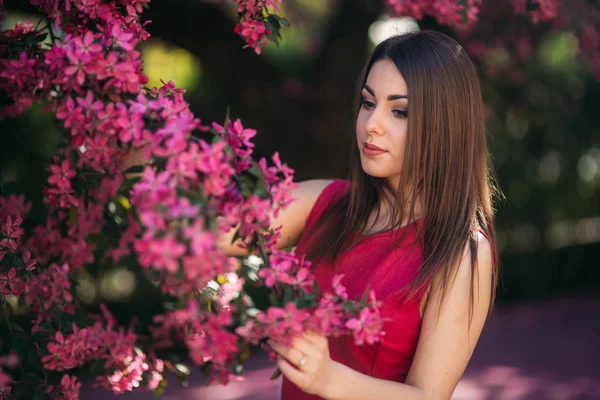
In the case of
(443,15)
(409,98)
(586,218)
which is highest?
(443,15)

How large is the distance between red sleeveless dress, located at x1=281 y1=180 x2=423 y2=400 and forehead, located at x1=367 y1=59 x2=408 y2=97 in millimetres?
367

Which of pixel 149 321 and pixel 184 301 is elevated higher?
pixel 184 301

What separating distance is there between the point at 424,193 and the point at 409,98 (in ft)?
0.92

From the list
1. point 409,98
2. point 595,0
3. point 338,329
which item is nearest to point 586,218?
point 595,0

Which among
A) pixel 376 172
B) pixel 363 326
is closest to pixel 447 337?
pixel 376 172

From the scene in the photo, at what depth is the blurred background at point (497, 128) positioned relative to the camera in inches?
153

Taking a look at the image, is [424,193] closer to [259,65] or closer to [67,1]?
[67,1]

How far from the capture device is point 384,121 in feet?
6.03

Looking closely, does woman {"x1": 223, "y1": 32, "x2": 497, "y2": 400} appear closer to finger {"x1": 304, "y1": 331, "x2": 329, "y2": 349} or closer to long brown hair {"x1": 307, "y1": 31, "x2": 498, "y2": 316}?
long brown hair {"x1": 307, "y1": 31, "x2": 498, "y2": 316}

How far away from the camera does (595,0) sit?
3.49 m

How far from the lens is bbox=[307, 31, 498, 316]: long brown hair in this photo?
183 centimetres

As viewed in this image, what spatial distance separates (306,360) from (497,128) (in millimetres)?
4534

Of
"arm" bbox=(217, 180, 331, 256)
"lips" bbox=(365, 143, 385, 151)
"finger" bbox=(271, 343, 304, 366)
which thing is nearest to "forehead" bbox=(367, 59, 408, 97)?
"lips" bbox=(365, 143, 385, 151)

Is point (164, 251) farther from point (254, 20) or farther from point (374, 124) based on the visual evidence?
point (374, 124)
